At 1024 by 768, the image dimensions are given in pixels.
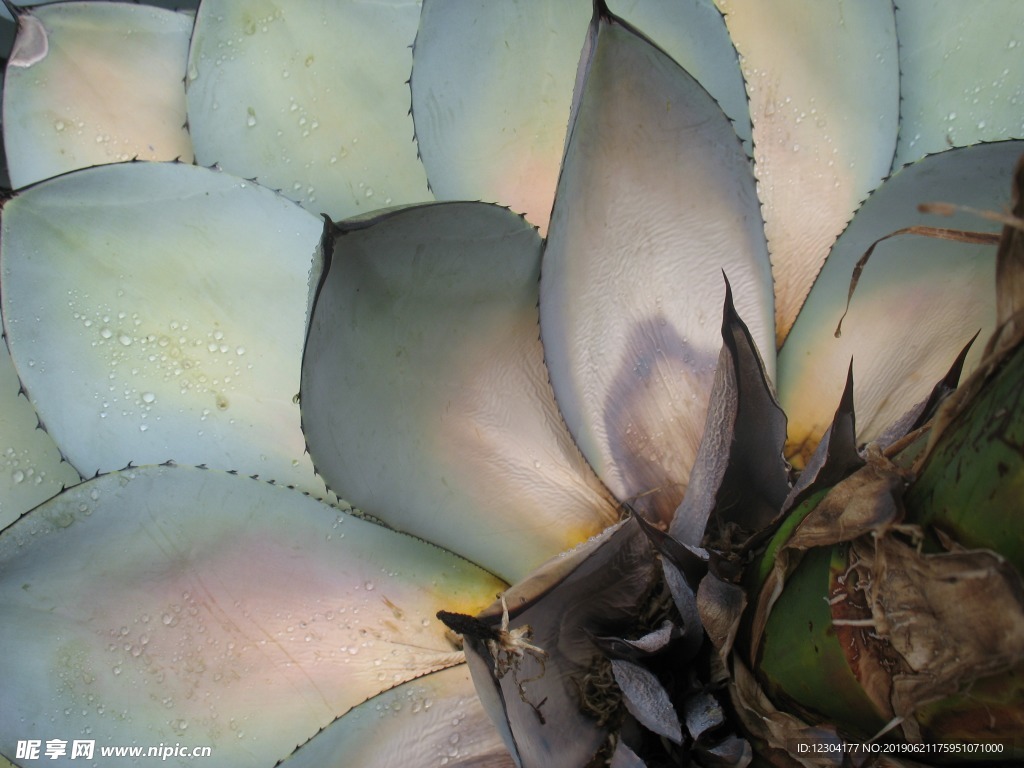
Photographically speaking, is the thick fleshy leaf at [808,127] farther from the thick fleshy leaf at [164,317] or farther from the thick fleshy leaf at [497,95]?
the thick fleshy leaf at [164,317]

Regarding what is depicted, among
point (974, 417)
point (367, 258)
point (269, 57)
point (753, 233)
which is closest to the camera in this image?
point (974, 417)

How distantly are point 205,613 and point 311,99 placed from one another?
0.50 meters

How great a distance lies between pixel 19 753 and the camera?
2.38ft

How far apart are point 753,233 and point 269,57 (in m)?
0.50

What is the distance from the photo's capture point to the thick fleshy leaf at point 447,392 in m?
0.65

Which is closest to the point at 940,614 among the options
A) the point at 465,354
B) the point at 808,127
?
the point at 465,354

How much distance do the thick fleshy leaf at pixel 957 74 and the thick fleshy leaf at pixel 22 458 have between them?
0.86 metres

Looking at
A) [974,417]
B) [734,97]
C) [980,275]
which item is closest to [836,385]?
[980,275]

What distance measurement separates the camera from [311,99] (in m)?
0.88

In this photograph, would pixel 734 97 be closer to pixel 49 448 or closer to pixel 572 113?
pixel 572 113

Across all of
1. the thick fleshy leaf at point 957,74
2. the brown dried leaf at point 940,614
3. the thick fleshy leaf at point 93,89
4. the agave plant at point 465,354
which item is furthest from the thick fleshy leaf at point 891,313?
the thick fleshy leaf at point 93,89

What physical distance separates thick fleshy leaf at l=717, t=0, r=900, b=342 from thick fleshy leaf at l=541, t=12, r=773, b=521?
0.27 feet

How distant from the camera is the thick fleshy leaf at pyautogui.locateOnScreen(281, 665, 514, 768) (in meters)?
0.72

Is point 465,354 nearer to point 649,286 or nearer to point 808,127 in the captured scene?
point 649,286
